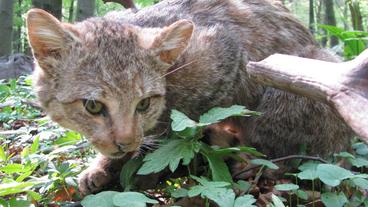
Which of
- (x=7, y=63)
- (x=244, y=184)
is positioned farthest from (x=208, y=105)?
(x=7, y=63)

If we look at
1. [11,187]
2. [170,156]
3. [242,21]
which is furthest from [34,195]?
[242,21]

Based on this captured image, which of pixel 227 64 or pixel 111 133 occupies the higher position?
pixel 227 64

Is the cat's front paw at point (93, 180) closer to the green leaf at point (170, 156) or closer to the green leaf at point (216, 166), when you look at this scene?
the green leaf at point (170, 156)

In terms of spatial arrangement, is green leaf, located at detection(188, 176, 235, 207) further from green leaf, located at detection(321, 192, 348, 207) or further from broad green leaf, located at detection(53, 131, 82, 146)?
broad green leaf, located at detection(53, 131, 82, 146)

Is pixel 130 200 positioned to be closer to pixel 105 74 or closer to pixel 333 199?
pixel 105 74

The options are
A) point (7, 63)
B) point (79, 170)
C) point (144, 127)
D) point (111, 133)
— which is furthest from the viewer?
point (7, 63)

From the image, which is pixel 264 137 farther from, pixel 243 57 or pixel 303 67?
pixel 303 67

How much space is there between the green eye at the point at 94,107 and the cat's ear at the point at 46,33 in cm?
42

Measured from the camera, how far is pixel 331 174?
2.40m

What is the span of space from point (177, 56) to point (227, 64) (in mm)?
473

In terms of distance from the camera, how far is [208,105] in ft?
11.4

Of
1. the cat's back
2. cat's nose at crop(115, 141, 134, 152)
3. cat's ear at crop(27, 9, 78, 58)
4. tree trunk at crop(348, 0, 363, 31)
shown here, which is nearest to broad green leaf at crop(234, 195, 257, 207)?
cat's nose at crop(115, 141, 134, 152)

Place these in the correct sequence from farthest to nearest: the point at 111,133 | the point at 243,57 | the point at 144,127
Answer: the point at 243,57 → the point at 144,127 → the point at 111,133

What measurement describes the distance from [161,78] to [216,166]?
0.73 meters
